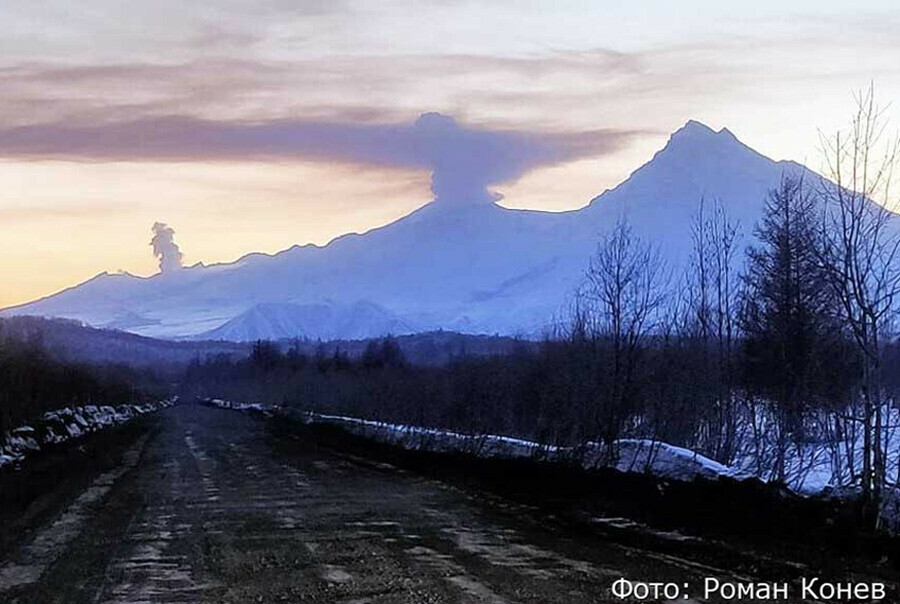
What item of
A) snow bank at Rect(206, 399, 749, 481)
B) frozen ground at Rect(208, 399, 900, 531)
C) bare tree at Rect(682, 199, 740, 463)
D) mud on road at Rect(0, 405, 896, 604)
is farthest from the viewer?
bare tree at Rect(682, 199, 740, 463)

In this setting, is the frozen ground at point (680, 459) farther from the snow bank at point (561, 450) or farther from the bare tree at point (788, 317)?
the bare tree at point (788, 317)

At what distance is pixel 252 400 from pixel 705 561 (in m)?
96.2

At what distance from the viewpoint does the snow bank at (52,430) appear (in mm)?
28625

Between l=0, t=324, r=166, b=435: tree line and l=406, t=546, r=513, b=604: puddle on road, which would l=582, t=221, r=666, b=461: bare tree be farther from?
l=0, t=324, r=166, b=435: tree line

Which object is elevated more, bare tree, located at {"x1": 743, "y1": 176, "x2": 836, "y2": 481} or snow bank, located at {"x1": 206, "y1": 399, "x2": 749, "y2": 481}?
bare tree, located at {"x1": 743, "y1": 176, "x2": 836, "y2": 481}

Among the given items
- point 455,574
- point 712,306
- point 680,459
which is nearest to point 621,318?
point 680,459

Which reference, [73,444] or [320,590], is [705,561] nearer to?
[320,590]

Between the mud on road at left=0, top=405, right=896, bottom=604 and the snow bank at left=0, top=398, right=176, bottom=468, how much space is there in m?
7.32

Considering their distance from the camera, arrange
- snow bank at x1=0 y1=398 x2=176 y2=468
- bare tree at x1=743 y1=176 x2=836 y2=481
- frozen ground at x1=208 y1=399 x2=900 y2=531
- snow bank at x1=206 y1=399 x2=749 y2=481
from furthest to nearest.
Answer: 1. snow bank at x1=0 y1=398 x2=176 y2=468
2. bare tree at x1=743 y1=176 x2=836 y2=481
3. snow bank at x1=206 y1=399 x2=749 y2=481
4. frozen ground at x1=208 y1=399 x2=900 y2=531

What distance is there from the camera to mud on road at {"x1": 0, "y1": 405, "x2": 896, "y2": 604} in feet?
32.7

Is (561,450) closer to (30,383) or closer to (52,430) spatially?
(52,430)

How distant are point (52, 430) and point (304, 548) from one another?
26.5 meters

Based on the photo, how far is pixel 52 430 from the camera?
36406 millimetres

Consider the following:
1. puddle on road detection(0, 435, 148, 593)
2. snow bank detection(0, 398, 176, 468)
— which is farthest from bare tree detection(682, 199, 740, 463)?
snow bank detection(0, 398, 176, 468)
